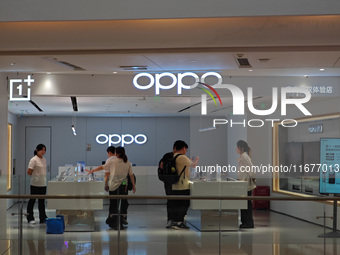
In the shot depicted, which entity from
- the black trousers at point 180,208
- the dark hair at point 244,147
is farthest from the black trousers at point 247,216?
the dark hair at point 244,147

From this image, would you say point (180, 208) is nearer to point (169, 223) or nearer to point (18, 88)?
point (169, 223)

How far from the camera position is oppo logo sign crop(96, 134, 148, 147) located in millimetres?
19844

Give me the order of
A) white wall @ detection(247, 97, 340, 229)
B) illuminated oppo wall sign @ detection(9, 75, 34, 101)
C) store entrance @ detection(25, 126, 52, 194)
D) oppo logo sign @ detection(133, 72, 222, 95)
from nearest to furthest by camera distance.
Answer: white wall @ detection(247, 97, 340, 229) < oppo logo sign @ detection(133, 72, 222, 95) < illuminated oppo wall sign @ detection(9, 75, 34, 101) < store entrance @ detection(25, 126, 52, 194)

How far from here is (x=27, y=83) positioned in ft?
35.2

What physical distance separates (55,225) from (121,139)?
13.1 meters

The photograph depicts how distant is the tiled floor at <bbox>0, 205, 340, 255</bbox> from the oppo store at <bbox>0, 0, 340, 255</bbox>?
1 cm

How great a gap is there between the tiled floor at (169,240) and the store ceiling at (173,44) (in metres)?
2.07

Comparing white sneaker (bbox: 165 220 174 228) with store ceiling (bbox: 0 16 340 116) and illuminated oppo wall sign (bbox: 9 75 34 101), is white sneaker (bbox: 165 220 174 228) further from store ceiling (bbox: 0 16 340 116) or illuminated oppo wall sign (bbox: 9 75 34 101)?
illuminated oppo wall sign (bbox: 9 75 34 101)

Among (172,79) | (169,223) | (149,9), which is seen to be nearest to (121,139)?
(172,79)

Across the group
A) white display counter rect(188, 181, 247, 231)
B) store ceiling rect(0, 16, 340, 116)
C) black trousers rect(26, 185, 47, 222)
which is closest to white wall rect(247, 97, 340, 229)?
white display counter rect(188, 181, 247, 231)

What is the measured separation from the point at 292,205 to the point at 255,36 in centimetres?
205

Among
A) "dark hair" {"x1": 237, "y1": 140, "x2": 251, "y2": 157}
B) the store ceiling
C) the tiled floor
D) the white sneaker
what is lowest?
the tiled floor

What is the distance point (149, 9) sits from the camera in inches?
231

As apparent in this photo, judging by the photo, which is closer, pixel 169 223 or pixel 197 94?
Result: pixel 169 223
